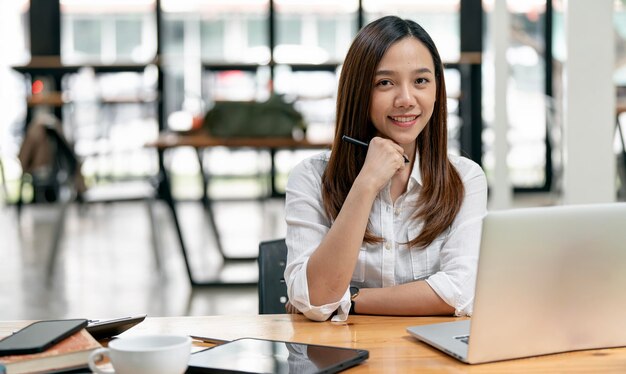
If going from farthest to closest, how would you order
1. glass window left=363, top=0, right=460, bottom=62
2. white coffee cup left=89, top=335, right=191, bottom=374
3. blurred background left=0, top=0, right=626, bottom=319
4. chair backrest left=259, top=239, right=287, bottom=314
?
glass window left=363, top=0, right=460, bottom=62 < blurred background left=0, top=0, right=626, bottom=319 < chair backrest left=259, top=239, right=287, bottom=314 < white coffee cup left=89, top=335, right=191, bottom=374

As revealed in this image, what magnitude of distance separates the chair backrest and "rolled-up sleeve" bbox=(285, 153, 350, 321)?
260mm

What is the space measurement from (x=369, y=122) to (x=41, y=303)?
Answer: 326 centimetres

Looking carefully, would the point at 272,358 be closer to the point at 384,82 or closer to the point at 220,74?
the point at 384,82

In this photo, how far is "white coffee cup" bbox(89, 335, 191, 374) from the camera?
1.15 meters

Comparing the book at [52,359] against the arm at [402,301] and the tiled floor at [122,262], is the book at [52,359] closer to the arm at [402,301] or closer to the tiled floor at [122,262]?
the arm at [402,301]

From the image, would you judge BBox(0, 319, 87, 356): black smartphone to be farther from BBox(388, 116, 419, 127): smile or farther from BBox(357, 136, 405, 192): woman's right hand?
BBox(388, 116, 419, 127): smile

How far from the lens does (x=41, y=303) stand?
15.7ft

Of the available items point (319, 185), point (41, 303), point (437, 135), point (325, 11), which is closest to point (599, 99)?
point (437, 135)

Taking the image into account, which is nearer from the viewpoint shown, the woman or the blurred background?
the woman

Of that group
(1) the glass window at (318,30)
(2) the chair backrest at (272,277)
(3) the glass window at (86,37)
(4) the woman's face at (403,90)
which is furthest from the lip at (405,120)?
(3) the glass window at (86,37)

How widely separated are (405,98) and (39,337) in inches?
34.6

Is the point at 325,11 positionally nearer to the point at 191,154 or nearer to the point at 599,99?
the point at 191,154

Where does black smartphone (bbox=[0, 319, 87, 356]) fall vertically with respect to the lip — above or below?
below

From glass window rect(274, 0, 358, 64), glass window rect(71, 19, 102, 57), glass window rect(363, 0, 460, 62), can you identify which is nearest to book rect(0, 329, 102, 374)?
glass window rect(274, 0, 358, 64)
